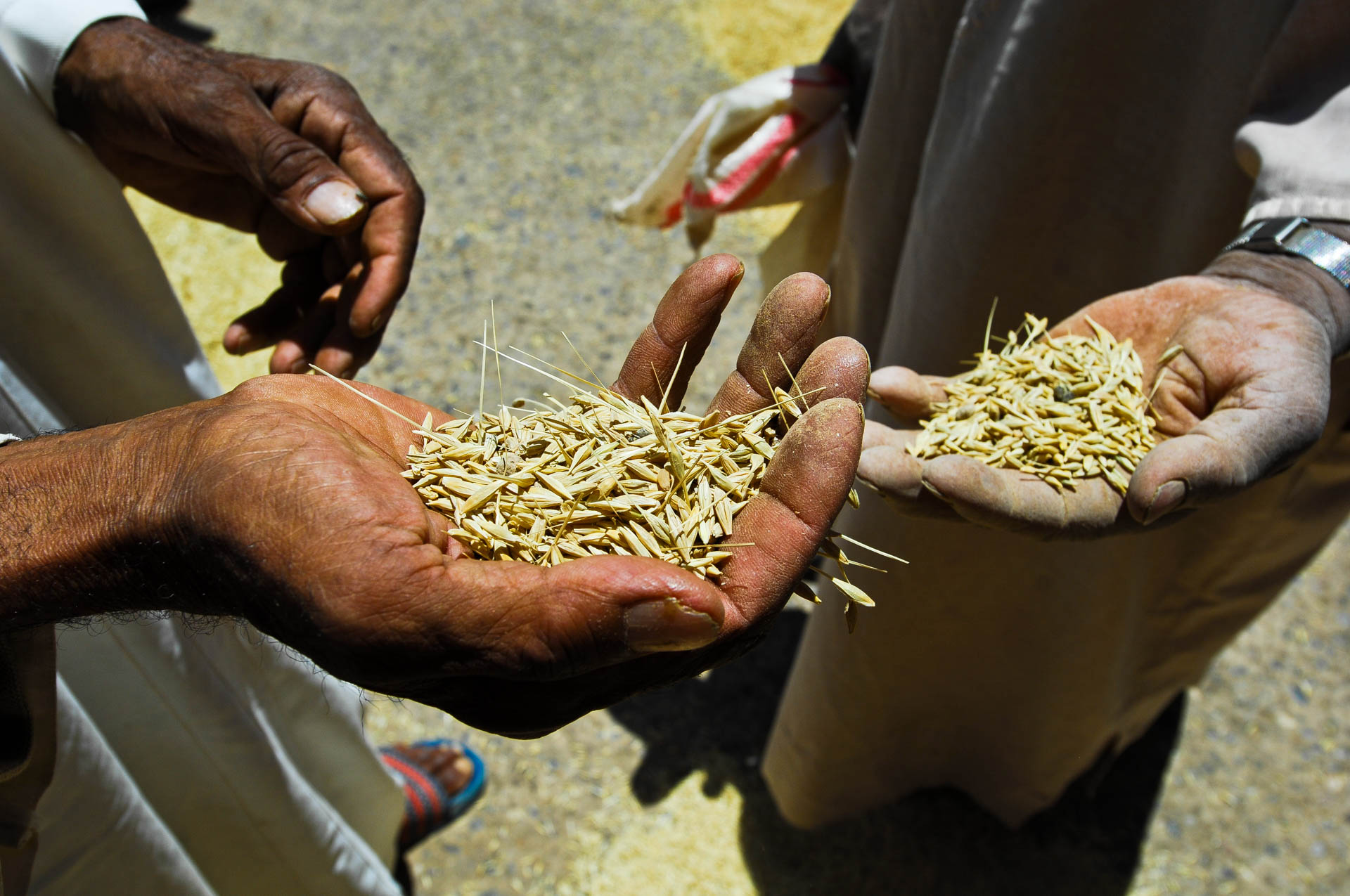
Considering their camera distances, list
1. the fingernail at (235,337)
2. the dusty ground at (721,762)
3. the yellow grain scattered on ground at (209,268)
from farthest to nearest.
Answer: the yellow grain scattered on ground at (209,268), the dusty ground at (721,762), the fingernail at (235,337)

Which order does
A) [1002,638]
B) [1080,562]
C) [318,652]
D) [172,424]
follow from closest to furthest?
[318,652] → [172,424] → [1080,562] → [1002,638]

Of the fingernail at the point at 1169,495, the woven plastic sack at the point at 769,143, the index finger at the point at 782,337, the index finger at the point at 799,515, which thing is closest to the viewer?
the index finger at the point at 799,515

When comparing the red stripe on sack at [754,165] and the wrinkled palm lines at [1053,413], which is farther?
the red stripe on sack at [754,165]

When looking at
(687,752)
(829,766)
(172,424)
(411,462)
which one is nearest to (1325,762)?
(829,766)

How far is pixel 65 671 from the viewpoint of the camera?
151cm

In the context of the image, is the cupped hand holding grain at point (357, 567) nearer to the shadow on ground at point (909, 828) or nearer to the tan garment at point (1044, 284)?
the tan garment at point (1044, 284)

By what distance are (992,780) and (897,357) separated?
1.51m

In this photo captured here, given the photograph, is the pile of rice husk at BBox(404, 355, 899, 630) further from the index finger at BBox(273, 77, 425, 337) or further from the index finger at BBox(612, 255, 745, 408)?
the index finger at BBox(273, 77, 425, 337)

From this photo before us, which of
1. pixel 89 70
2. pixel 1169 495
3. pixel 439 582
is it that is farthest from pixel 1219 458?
pixel 89 70

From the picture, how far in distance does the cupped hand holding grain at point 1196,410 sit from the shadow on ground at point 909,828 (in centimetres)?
173

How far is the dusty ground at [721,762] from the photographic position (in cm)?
279

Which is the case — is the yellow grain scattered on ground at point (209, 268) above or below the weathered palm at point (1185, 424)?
below

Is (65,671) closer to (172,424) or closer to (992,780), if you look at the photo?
(172,424)

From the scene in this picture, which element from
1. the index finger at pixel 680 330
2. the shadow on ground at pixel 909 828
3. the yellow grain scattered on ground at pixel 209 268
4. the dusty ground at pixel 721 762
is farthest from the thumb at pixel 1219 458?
the yellow grain scattered on ground at pixel 209 268
